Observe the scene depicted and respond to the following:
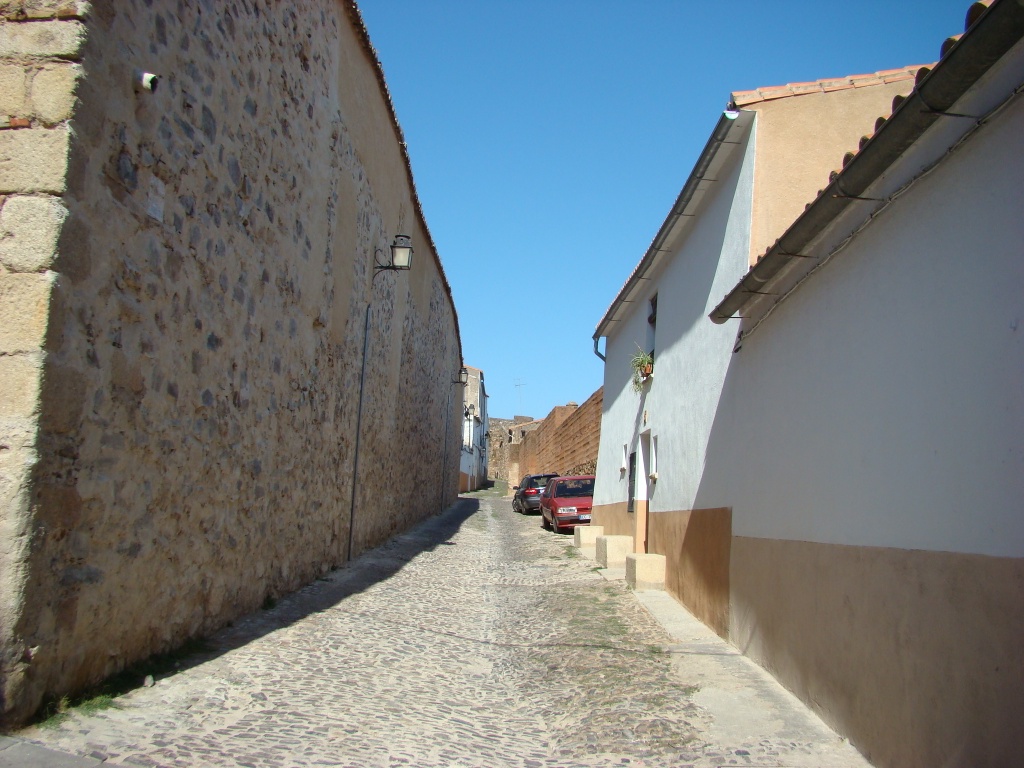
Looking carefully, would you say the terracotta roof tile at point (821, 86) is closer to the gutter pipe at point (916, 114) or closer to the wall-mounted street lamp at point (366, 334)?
the gutter pipe at point (916, 114)

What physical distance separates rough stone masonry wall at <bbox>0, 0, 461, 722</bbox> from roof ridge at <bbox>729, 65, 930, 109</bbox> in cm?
420

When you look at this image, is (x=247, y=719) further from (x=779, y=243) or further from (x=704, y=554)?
(x=704, y=554)

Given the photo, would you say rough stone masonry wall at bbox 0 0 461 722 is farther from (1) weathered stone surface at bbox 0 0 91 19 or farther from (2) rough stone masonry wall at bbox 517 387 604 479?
(2) rough stone masonry wall at bbox 517 387 604 479

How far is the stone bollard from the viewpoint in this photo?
9.70 meters

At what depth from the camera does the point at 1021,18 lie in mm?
3221

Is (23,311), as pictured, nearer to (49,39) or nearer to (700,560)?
(49,39)

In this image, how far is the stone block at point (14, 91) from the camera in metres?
3.86

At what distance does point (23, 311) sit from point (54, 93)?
105cm

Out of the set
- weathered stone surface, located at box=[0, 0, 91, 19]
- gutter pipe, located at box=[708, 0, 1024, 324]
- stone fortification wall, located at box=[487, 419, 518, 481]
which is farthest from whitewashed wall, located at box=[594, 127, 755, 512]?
stone fortification wall, located at box=[487, 419, 518, 481]

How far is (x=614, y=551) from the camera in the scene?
1183 centimetres

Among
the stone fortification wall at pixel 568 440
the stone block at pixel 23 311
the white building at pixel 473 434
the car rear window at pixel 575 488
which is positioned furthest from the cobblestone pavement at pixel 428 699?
the white building at pixel 473 434

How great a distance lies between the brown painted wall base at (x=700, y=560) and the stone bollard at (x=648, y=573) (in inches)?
5.0

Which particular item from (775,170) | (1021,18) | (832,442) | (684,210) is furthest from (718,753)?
(684,210)

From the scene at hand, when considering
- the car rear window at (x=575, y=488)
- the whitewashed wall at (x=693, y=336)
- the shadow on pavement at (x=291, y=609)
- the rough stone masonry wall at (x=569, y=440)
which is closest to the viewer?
the shadow on pavement at (x=291, y=609)
